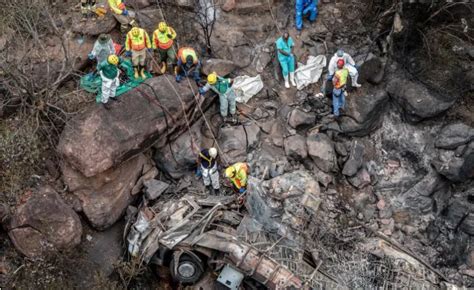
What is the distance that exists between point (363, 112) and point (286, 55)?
2.23 m

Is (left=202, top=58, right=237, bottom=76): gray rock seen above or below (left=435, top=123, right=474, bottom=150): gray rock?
above

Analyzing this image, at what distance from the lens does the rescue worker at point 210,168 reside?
11016mm

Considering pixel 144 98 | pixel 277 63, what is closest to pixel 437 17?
pixel 277 63

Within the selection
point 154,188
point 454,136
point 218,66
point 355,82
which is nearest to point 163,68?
point 218,66

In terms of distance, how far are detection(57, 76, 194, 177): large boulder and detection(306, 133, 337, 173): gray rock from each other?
292 cm

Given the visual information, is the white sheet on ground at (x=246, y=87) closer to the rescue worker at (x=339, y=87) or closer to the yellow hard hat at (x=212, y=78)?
the yellow hard hat at (x=212, y=78)

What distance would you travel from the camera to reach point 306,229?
10.2 metres

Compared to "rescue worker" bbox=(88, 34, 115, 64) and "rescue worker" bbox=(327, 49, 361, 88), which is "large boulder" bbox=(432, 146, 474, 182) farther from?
"rescue worker" bbox=(88, 34, 115, 64)

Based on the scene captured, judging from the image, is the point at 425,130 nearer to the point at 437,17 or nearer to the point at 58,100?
the point at 437,17

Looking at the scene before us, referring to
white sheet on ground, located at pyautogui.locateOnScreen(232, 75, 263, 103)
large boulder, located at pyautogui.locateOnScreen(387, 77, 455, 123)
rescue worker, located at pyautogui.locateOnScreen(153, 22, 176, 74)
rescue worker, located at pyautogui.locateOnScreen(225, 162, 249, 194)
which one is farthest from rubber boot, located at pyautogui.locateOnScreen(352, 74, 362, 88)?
rescue worker, located at pyautogui.locateOnScreen(153, 22, 176, 74)

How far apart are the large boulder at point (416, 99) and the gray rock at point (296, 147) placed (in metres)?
2.62

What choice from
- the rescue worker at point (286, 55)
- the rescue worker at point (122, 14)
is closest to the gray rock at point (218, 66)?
the rescue worker at point (286, 55)

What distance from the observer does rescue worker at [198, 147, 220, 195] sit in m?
11.0

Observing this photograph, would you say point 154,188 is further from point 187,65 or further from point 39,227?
point 187,65
